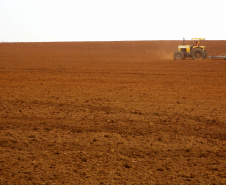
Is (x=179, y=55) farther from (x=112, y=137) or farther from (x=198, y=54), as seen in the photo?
(x=112, y=137)

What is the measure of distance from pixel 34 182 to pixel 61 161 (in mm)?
804

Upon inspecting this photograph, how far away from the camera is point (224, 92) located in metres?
12.2

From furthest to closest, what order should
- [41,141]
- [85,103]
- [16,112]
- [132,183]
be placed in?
[85,103], [16,112], [41,141], [132,183]

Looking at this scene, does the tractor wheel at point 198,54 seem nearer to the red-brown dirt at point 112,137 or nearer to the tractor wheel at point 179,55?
the tractor wheel at point 179,55

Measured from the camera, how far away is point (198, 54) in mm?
28141

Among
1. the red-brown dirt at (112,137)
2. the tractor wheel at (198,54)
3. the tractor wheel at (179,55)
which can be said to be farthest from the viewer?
the tractor wheel at (179,55)

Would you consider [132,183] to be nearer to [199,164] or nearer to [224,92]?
[199,164]

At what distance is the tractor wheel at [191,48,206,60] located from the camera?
27.9 meters

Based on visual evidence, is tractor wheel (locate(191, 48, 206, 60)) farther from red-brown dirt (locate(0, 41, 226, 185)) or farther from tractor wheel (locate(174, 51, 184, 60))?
red-brown dirt (locate(0, 41, 226, 185))

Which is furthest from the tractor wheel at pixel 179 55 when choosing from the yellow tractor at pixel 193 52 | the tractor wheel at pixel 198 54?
the tractor wheel at pixel 198 54

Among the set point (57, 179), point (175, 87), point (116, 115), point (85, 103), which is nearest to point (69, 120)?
point (116, 115)

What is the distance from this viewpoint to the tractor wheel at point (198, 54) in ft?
91.5

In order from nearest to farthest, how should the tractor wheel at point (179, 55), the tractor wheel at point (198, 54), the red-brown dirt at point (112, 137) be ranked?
the red-brown dirt at point (112, 137) < the tractor wheel at point (198, 54) < the tractor wheel at point (179, 55)

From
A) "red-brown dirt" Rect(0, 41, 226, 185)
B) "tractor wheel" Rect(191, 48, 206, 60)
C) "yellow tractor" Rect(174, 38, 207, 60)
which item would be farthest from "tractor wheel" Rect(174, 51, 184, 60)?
"red-brown dirt" Rect(0, 41, 226, 185)
